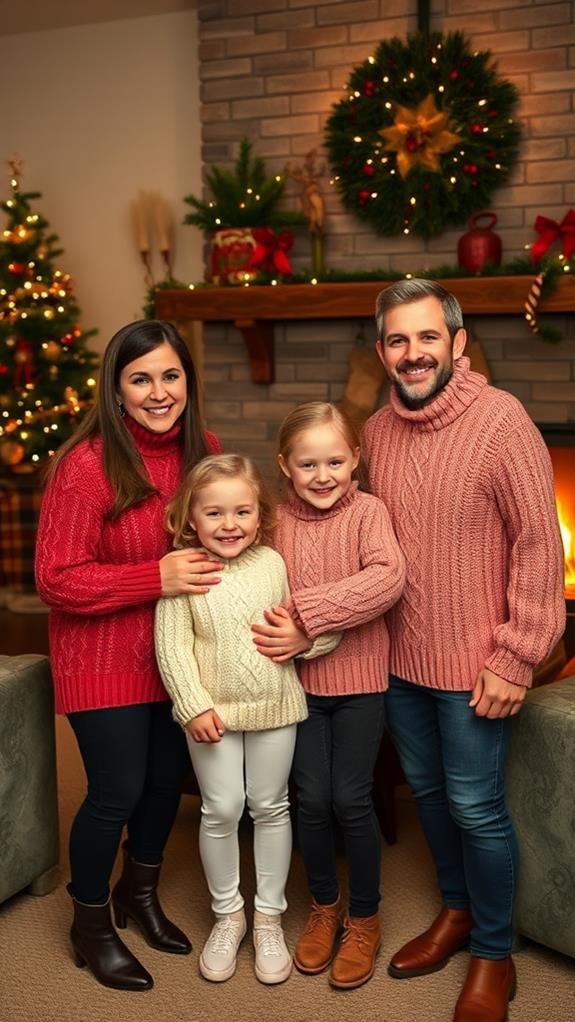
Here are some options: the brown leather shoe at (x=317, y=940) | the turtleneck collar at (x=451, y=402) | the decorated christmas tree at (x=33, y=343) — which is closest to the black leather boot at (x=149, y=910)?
the brown leather shoe at (x=317, y=940)

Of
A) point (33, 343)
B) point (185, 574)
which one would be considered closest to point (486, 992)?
point (185, 574)

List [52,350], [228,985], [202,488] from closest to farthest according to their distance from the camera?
1. [202,488]
2. [228,985]
3. [52,350]

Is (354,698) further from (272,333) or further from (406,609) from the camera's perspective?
(272,333)

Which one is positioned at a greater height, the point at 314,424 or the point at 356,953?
the point at 314,424

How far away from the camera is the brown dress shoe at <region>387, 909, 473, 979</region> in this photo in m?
2.10

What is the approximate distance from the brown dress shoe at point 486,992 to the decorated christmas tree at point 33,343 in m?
3.62

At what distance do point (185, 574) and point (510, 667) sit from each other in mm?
613

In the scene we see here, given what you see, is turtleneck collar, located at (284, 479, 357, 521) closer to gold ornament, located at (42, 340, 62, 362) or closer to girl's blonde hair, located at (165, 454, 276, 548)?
girl's blonde hair, located at (165, 454, 276, 548)

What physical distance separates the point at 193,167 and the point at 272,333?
112 centimetres

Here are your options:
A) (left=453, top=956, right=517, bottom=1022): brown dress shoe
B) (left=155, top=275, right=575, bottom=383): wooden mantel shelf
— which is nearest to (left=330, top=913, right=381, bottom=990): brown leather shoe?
(left=453, top=956, right=517, bottom=1022): brown dress shoe

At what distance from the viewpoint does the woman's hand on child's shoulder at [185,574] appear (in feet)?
6.40

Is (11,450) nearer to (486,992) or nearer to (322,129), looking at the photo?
(322,129)

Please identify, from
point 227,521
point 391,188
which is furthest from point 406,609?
point 391,188

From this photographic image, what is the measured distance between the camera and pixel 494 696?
74.1 inches
